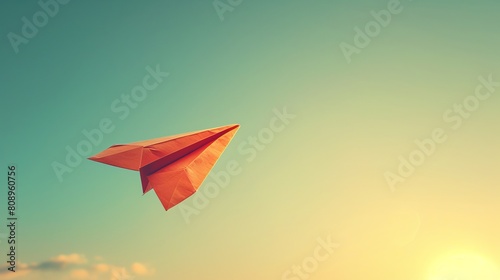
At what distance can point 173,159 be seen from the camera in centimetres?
1353

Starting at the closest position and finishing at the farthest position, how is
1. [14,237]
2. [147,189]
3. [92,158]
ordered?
[92,158], [147,189], [14,237]

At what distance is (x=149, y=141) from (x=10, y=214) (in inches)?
280

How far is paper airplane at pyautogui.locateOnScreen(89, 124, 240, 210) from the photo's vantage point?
41.9ft

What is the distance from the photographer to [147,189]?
1337cm

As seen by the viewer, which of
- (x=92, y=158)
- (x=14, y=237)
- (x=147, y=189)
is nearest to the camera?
(x=92, y=158)

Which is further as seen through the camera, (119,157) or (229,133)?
(229,133)

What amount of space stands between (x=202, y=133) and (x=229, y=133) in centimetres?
87

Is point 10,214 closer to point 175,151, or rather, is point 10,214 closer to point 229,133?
point 175,151

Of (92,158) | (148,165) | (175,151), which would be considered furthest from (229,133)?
(92,158)

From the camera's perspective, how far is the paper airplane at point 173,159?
12766 mm

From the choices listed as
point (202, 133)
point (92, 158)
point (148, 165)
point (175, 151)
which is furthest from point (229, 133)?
point (92, 158)

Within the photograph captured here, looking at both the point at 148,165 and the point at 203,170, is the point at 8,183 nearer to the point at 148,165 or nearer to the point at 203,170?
the point at 148,165

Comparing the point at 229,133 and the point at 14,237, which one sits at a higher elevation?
the point at 14,237

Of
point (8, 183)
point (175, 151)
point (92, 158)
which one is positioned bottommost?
point (175, 151)
